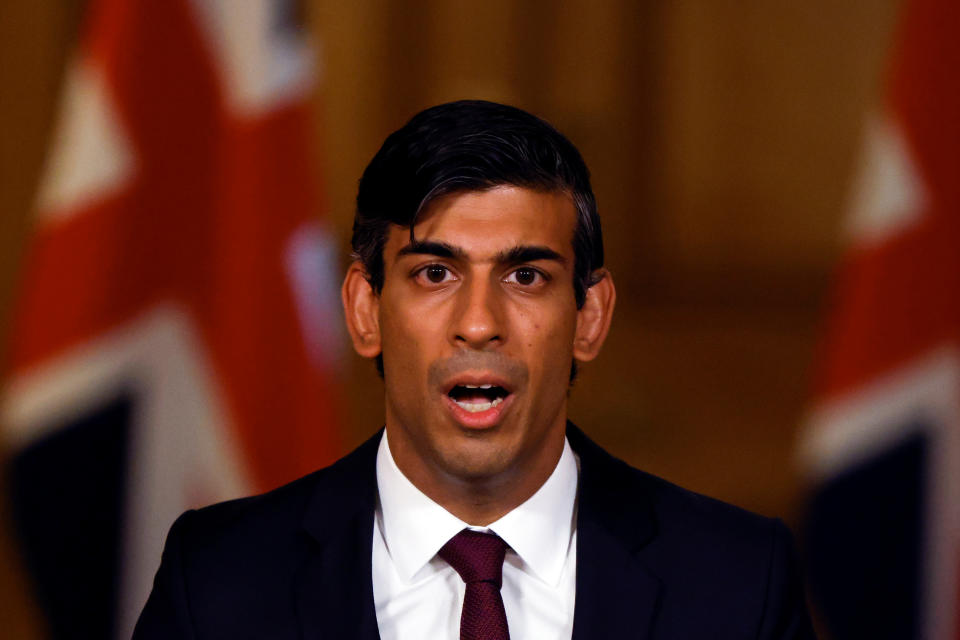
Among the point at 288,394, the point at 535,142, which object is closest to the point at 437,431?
the point at 535,142

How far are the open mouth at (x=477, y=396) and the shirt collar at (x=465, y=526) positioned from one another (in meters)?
0.17

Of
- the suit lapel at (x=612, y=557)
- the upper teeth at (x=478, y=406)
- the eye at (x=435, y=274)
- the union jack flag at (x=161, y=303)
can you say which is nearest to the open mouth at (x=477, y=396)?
the upper teeth at (x=478, y=406)

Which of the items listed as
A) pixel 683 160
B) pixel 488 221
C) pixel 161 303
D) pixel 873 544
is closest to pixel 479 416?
pixel 488 221

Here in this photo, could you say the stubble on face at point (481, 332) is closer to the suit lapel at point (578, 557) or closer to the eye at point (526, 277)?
the eye at point (526, 277)

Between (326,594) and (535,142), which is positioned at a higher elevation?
(535,142)

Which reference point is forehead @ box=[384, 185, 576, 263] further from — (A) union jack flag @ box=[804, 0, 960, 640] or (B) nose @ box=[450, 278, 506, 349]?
(A) union jack flag @ box=[804, 0, 960, 640]

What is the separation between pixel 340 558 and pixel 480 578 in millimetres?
189

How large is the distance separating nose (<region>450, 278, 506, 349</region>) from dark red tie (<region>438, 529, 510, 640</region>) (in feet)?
0.91

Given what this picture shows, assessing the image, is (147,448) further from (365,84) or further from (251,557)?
Result: (365,84)

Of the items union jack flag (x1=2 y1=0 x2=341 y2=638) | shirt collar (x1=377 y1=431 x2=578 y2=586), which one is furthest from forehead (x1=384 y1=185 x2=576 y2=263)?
union jack flag (x1=2 y1=0 x2=341 y2=638)

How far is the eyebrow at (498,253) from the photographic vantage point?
4.90 feet

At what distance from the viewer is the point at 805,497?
251 centimetres

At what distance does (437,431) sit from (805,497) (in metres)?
1.26

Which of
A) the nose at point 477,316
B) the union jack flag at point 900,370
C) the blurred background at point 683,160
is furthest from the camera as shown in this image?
the blurred background at point 683,160
